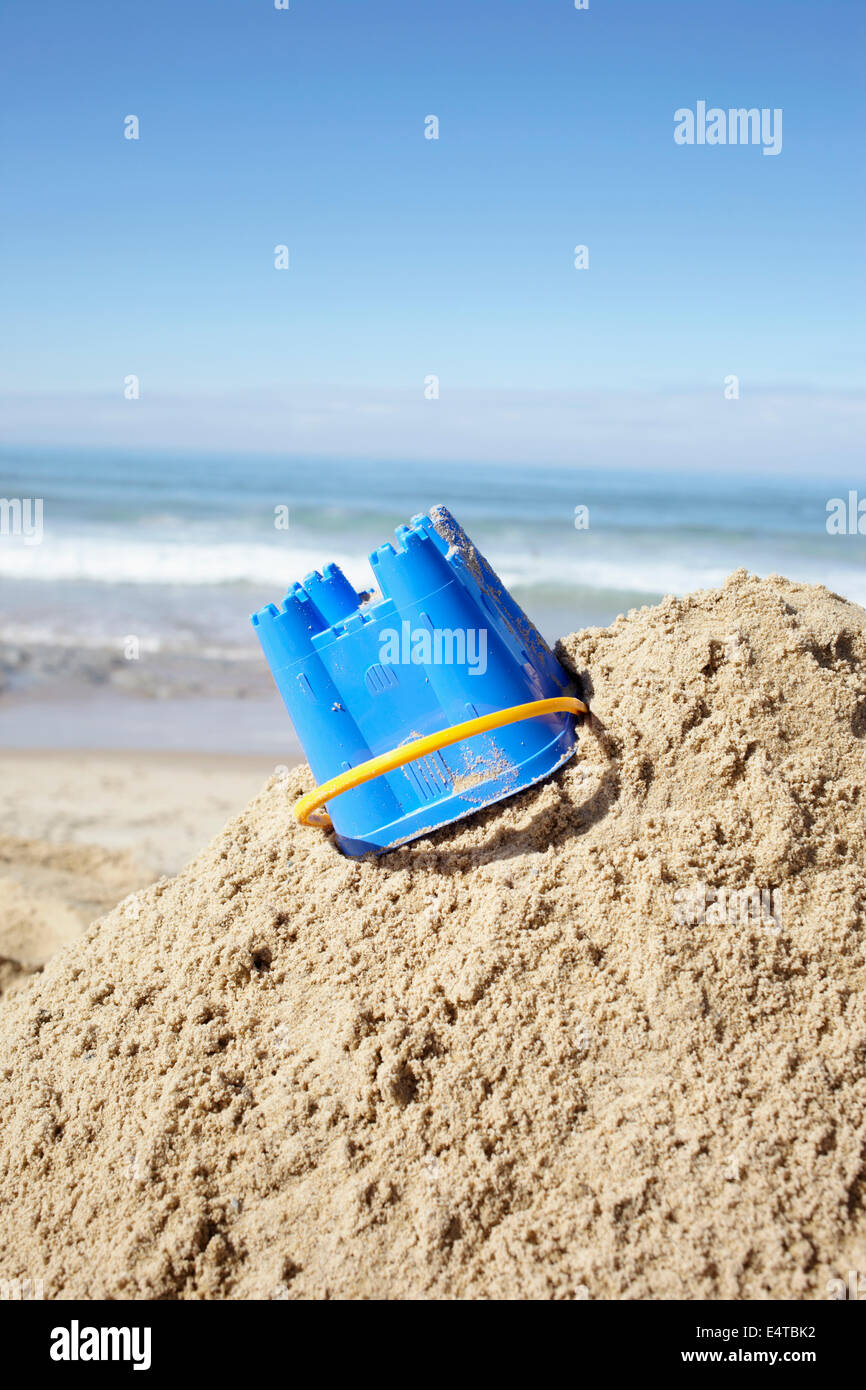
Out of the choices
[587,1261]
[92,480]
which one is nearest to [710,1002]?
[587,1261]

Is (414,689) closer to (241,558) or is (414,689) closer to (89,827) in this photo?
(89,827)

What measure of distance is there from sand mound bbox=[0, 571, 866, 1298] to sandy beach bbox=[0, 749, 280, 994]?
1437 mm

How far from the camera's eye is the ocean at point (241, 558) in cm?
828

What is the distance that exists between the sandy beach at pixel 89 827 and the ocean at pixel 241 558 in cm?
58

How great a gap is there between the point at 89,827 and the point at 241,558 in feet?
41.6

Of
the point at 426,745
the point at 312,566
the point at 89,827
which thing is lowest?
the point at 89,827

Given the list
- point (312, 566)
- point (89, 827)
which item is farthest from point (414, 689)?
point (312, 566)

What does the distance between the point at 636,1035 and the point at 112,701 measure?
287 inches

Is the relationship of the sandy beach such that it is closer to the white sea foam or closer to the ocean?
the ocean

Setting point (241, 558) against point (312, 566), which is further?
point (241, 558)

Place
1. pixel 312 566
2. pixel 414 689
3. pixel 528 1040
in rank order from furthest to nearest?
pixel 312 566, pixel 414 689, pixel 528 1040

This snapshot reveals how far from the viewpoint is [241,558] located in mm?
17312

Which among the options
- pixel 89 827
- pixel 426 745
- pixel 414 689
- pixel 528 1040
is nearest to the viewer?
pixel 528 1040

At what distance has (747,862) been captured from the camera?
1.91 m
